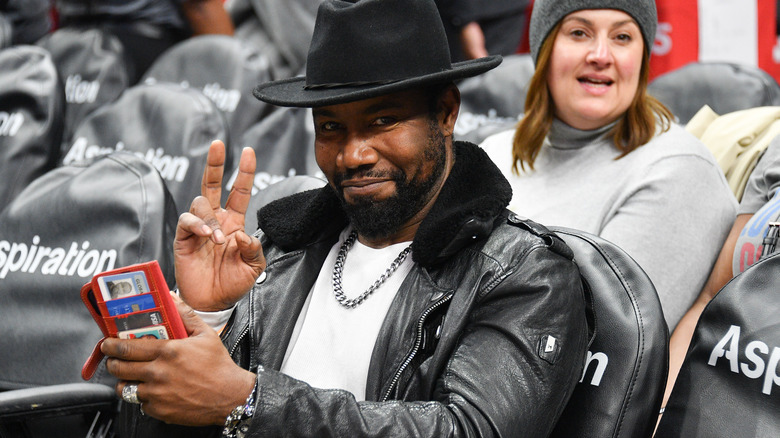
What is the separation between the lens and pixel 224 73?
4.05 metres

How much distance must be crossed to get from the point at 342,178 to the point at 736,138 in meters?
1.40

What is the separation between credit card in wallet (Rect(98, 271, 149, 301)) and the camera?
1425 mm

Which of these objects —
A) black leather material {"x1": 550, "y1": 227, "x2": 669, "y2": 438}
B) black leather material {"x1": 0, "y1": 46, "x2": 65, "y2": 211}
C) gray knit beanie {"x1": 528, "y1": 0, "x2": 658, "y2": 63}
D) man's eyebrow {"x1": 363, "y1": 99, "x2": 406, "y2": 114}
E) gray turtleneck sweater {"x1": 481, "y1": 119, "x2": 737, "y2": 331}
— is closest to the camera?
black leather material {"x1": 550, "y1": 227, "x2": 669, "y2": 438}

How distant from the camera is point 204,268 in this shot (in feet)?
5.77

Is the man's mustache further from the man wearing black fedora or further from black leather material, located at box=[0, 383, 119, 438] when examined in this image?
black leather material, located at box=[0, 383, 119, 438]

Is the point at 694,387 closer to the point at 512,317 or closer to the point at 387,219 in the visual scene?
the point at 512,317

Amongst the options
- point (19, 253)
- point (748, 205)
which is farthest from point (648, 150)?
point (19, 253)

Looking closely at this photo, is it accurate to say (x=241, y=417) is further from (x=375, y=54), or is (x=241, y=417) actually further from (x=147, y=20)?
(x=147, y=20)

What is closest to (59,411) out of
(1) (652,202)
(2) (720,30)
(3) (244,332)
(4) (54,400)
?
(4) (54,400)

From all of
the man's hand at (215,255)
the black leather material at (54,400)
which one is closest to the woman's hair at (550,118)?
the man's hand at (215,255)

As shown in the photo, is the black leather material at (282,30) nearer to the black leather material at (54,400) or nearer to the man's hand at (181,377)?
the black leather material at (54,400)

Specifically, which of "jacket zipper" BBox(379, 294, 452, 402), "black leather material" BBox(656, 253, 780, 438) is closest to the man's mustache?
"jacket zipper" BBox(379, 294, 452, 402)

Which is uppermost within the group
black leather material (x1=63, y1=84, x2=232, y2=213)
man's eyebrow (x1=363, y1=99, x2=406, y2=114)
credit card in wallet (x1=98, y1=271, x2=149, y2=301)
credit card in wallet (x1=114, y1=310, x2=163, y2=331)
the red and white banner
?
man's eyebrow (x1=363, y1=99, x2=406, y2=114)

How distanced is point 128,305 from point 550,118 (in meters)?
1.64
